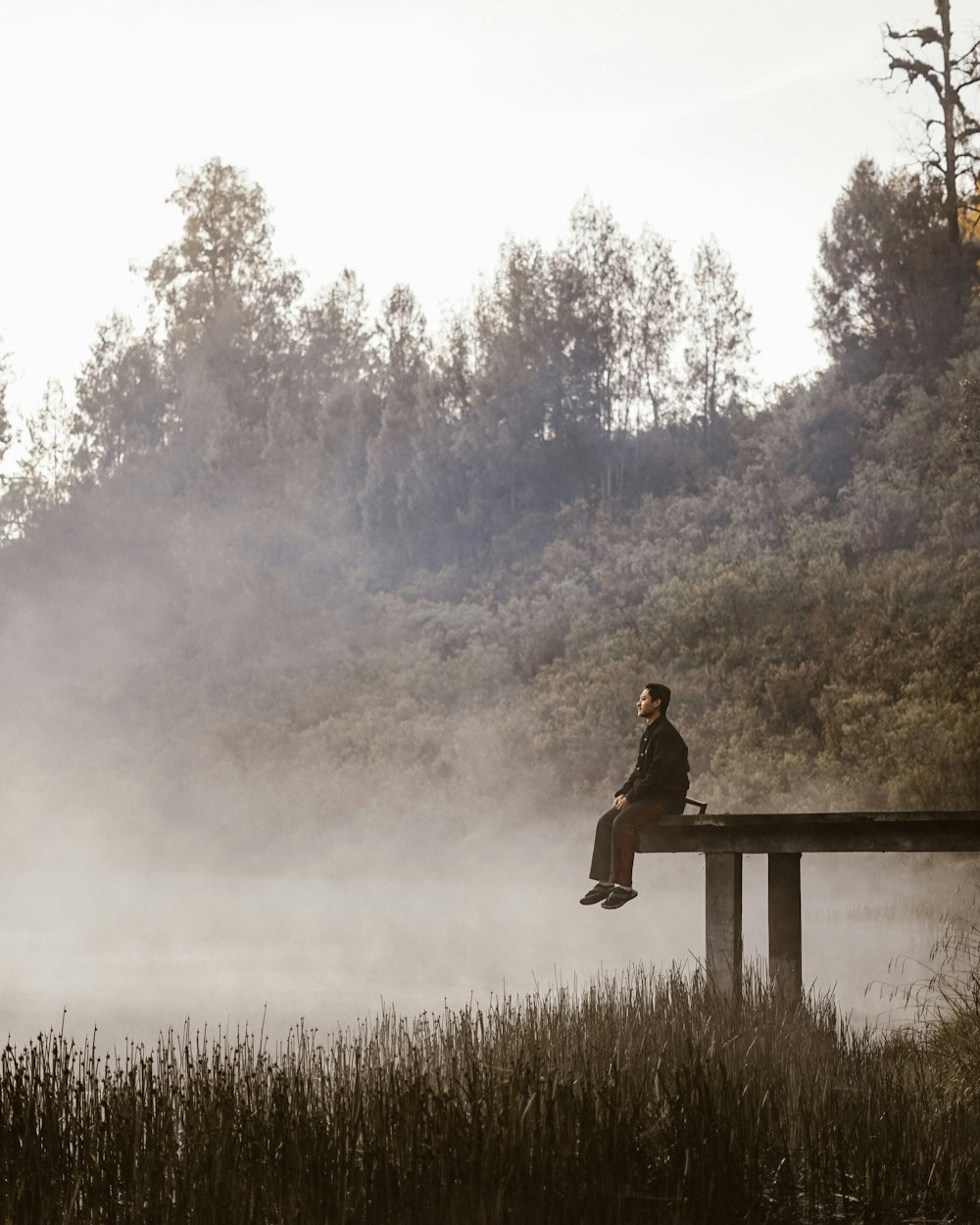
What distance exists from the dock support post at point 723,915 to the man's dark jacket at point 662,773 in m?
0.51

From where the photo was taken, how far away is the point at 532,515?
42000 mm

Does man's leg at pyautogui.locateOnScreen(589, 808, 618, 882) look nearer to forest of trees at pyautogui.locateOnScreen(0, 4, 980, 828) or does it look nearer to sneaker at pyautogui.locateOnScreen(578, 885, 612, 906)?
sneaker at pyautogui.locateOnScreen(578, 885, 612, 906)

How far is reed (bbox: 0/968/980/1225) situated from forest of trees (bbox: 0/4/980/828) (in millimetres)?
15732

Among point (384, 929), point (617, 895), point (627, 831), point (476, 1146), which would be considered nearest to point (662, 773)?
point (627, 831)

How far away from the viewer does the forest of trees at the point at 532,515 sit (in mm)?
28281

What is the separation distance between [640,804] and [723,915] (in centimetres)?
87

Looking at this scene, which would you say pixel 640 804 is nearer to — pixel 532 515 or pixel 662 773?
pixel 662 773

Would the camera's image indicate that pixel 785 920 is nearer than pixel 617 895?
Yes

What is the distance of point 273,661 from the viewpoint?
41156mm

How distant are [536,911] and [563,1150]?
14.9 m

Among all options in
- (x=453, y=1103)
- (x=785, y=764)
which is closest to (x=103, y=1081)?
(x=453, y=1103)

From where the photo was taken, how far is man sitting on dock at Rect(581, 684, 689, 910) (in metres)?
9.43

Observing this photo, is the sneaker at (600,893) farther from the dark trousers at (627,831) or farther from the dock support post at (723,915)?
the dock support post at (723,915)

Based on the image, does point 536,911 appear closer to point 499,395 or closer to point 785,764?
point 785,764
